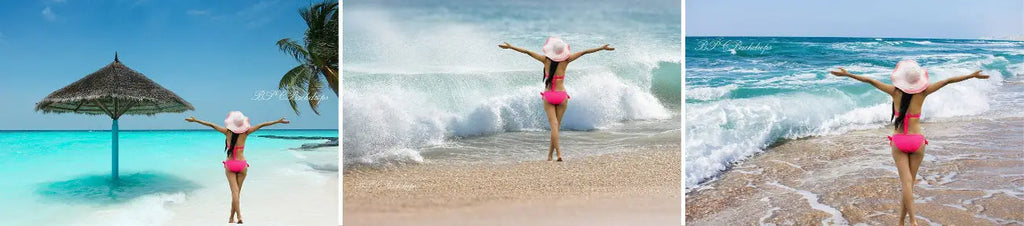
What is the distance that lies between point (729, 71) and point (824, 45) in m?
0.93

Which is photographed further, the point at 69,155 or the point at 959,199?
the point at 69,155

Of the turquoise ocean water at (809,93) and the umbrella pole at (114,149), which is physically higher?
the turquoise ocean water at (809,93)

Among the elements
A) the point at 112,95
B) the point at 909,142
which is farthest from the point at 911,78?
the point at 112,95

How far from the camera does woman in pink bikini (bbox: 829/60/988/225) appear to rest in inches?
122

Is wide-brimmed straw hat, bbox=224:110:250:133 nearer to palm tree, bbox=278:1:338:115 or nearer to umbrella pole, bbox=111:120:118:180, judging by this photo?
umbrella pole, bbox=111:120:118:180

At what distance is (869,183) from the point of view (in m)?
4.62

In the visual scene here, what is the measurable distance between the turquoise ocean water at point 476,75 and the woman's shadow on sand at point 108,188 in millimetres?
2509

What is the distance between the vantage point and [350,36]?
5.51 m

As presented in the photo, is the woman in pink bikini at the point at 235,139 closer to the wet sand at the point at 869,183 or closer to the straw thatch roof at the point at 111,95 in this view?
the straw thatch roof at the point at 111,95

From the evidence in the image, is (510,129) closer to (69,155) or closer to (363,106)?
(363,106)

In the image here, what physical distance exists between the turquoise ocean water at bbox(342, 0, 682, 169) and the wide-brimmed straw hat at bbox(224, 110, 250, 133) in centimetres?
168

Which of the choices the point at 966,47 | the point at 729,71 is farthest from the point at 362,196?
the point at 966,47

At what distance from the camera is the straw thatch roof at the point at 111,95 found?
5934 mm

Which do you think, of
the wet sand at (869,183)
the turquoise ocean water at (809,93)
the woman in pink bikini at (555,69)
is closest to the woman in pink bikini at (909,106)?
the wet sand at (869,183)
